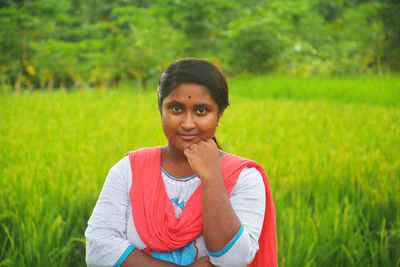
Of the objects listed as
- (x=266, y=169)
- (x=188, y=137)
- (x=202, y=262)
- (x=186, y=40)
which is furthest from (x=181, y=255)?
(x=186, y=40)

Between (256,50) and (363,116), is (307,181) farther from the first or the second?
(256,50)

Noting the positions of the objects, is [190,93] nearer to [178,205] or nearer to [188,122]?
[188,122]

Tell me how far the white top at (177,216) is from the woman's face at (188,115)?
6.1 inches

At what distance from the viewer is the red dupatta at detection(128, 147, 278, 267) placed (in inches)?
39.5

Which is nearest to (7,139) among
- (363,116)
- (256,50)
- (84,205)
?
(84,205)

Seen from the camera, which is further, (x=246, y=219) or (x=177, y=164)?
(x=177, y=164)

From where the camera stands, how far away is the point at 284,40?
10047mm

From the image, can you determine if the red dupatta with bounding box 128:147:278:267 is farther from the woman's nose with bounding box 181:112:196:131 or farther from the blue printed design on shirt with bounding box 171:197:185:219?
the woman's nose with bounding box 181:112:196:131

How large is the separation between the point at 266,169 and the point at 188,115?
1.70 metres

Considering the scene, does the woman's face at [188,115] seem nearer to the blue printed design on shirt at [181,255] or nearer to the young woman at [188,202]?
the young woman at [188,202]

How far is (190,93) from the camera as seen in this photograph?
996 mm

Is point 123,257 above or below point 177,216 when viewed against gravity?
below

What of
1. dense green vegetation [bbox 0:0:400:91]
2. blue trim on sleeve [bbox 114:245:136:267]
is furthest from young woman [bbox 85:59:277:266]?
dense green vegetation [bbox 0:0:400:91]

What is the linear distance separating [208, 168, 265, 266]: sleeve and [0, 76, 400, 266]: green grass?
1.98 ft
